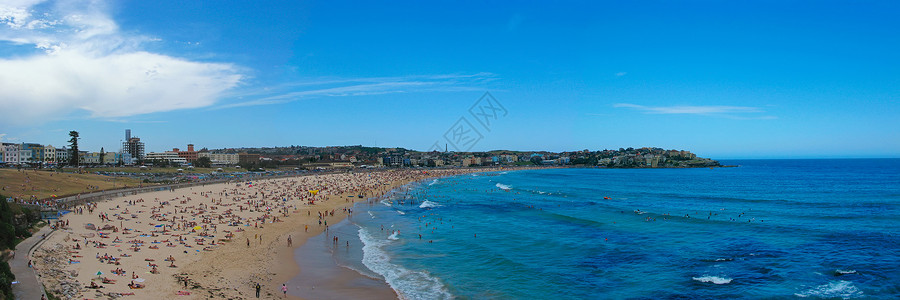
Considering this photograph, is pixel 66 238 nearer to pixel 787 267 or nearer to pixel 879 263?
pixel 787 267

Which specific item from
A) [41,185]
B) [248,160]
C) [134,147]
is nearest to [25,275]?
[41,185]

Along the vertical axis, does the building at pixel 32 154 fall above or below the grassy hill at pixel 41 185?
above

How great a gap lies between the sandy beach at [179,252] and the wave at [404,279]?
55cm

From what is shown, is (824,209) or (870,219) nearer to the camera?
→ (870,219)

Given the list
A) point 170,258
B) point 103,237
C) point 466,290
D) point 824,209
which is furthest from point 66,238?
point 824,209

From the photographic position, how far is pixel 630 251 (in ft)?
74.9

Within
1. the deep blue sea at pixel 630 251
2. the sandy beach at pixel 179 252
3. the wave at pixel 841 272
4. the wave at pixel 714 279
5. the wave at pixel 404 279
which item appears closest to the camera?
the sandy beach at pixel 179 252

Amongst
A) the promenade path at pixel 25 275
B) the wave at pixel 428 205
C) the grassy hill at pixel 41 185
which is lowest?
the wave at pixel 428 205

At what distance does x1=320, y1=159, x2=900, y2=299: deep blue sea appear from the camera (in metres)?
16.8

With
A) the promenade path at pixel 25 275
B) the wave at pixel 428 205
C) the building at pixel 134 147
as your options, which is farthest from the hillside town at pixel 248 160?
the promenade path at pixel 25 275

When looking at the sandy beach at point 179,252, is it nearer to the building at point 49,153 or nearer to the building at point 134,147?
the building at point 49,153

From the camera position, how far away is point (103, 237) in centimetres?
2259

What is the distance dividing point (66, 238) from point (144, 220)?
7721 mm

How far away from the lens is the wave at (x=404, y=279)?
16141 millimetres
